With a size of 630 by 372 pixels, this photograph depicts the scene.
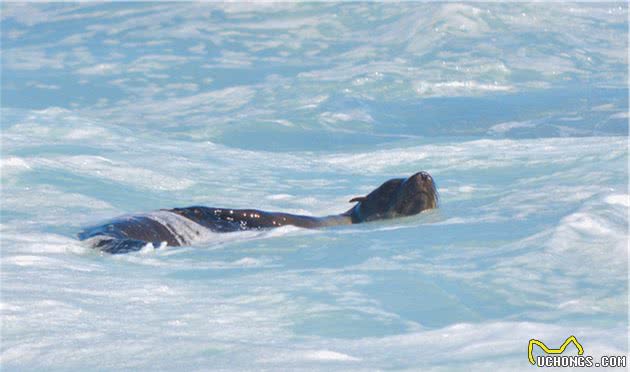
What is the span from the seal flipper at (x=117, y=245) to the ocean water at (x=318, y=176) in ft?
0.35

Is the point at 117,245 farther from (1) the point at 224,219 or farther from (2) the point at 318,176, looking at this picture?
(2) the point at 318,176

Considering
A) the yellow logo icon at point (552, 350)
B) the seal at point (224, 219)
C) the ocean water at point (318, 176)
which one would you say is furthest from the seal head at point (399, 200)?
the yellow logo icon at point (552, 350)

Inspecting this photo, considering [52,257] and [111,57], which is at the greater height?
[111,57]

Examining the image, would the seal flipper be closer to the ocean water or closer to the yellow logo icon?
the ocean water

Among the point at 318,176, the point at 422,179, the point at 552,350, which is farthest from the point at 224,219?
the point at 552,350

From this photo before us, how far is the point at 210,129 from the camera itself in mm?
13625

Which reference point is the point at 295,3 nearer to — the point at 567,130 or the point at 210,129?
the point at 210,129

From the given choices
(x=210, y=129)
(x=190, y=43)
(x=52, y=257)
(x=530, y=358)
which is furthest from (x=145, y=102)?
(x=530, y=358)

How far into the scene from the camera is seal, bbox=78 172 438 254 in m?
7.22

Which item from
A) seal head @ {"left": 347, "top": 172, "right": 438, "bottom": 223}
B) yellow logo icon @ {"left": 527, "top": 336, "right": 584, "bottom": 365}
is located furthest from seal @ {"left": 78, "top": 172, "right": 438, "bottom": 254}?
yellow logo icon @ {"left": 527, "top": 336, "right": 584, "bottom": 365}

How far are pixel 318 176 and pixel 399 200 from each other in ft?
7.98

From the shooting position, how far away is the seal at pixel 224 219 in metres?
7.22

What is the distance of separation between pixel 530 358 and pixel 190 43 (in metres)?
16.0

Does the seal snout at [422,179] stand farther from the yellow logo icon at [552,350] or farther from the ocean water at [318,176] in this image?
the yellow logo icon at [552,350]
